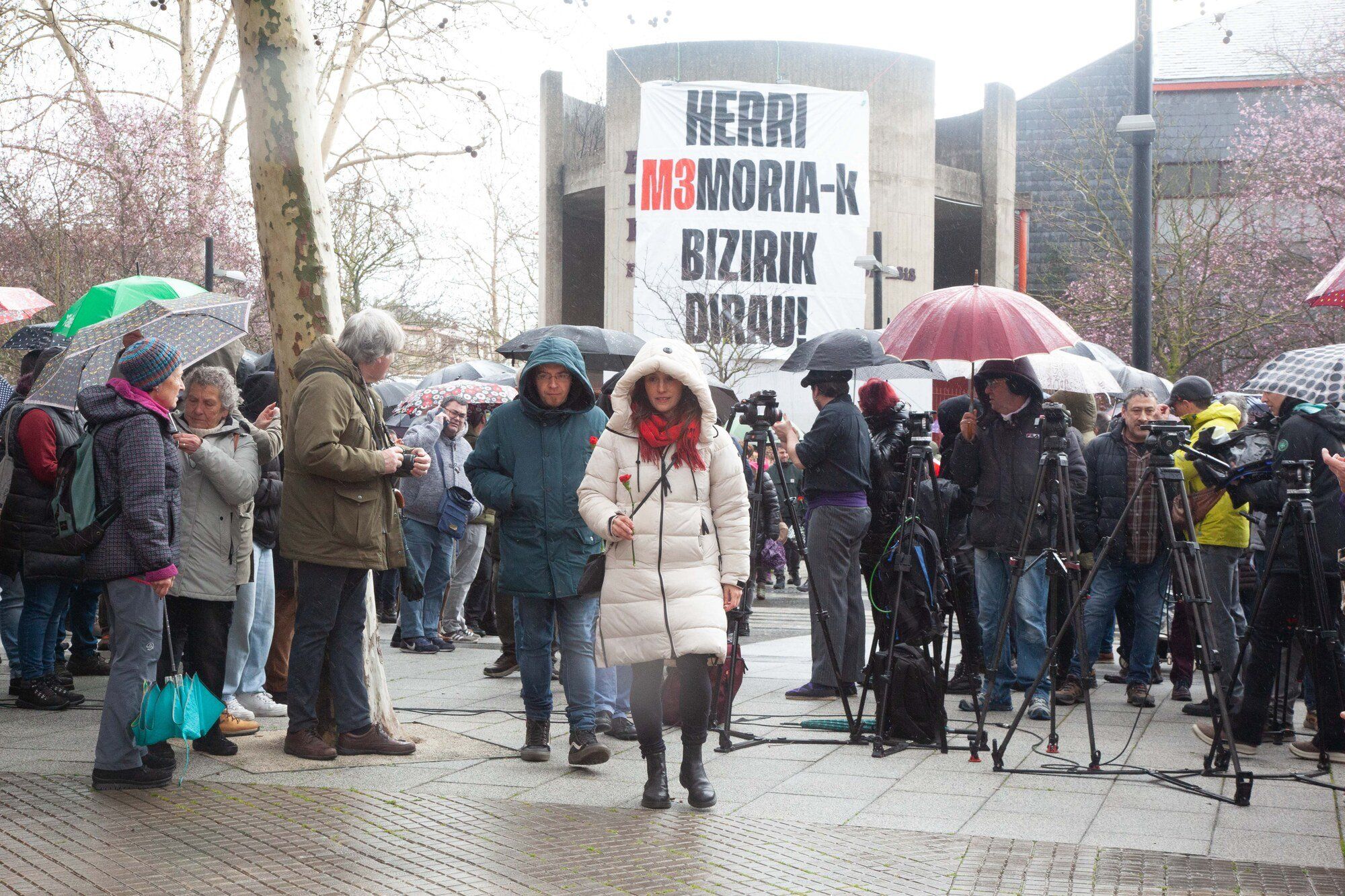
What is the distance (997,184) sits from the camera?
120ft

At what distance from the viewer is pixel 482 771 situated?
6371 mm

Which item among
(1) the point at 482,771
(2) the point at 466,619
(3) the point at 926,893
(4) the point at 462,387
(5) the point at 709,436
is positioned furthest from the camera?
(2) the point at 466,619

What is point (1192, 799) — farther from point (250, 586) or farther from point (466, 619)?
point (466, 619)

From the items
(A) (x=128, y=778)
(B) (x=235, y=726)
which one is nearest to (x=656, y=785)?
(A) (x=128, y=778)

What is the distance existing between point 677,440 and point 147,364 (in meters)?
2.31

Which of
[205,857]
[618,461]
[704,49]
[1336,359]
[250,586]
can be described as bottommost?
[205,857]

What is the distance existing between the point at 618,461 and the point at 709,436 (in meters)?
0.40

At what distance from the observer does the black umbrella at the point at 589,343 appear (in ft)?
37.1

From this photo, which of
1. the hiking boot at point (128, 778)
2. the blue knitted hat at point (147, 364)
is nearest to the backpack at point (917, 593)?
the hiking boot at point (128, 778)

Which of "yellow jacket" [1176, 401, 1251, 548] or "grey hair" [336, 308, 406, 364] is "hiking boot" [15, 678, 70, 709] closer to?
"grey hair" [336, 308, 406, 364]

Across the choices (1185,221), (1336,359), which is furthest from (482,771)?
(1185,221)

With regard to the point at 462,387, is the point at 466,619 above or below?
below

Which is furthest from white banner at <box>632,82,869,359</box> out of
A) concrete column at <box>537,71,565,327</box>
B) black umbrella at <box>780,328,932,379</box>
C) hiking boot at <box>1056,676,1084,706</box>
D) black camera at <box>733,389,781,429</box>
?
black camera at <box>733,389,781,429</box>

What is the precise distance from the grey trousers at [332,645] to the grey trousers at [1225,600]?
15.6ft
